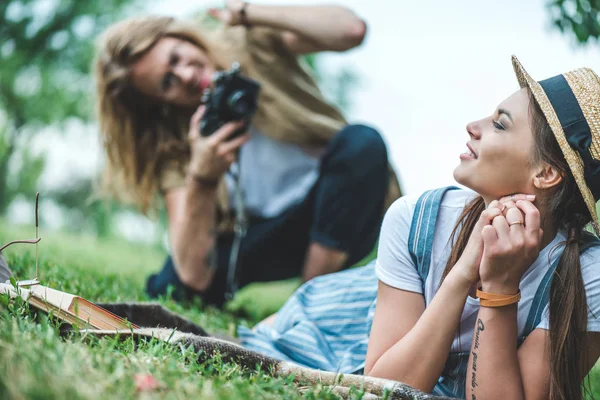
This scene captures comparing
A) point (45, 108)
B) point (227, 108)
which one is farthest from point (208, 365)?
point (45, 108)

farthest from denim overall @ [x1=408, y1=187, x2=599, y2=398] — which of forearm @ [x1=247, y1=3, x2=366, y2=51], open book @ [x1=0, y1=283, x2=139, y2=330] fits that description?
forearm @ [x1=247, y1=3, x2=366, y2=51]

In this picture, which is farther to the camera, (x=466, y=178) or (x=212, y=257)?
(x=212, y=257)

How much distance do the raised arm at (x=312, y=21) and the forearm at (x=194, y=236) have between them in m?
0.89

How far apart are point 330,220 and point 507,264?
1.63 m

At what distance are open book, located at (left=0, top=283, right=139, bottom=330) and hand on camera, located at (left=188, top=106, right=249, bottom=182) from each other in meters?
1.52

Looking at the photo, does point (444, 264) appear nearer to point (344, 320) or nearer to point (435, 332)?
point (435, 332)

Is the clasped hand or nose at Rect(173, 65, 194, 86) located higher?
nose at Rect(173, 65, 194, 86)

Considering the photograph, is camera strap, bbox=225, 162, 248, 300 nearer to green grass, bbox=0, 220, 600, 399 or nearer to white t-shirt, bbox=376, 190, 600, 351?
white t-shirt, bbox=376, 190, 600, 351

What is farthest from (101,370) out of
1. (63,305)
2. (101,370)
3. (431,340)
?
(431,340)

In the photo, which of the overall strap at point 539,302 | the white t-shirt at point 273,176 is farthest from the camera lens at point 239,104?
the overall strap at point 539,302

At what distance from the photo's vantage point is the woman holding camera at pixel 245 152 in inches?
124

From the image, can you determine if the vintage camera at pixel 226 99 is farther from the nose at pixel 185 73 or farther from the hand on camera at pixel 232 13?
the hand on camera at pixel 232 13

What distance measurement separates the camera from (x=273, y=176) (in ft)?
11.5

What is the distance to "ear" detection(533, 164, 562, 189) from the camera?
5.41 feet
